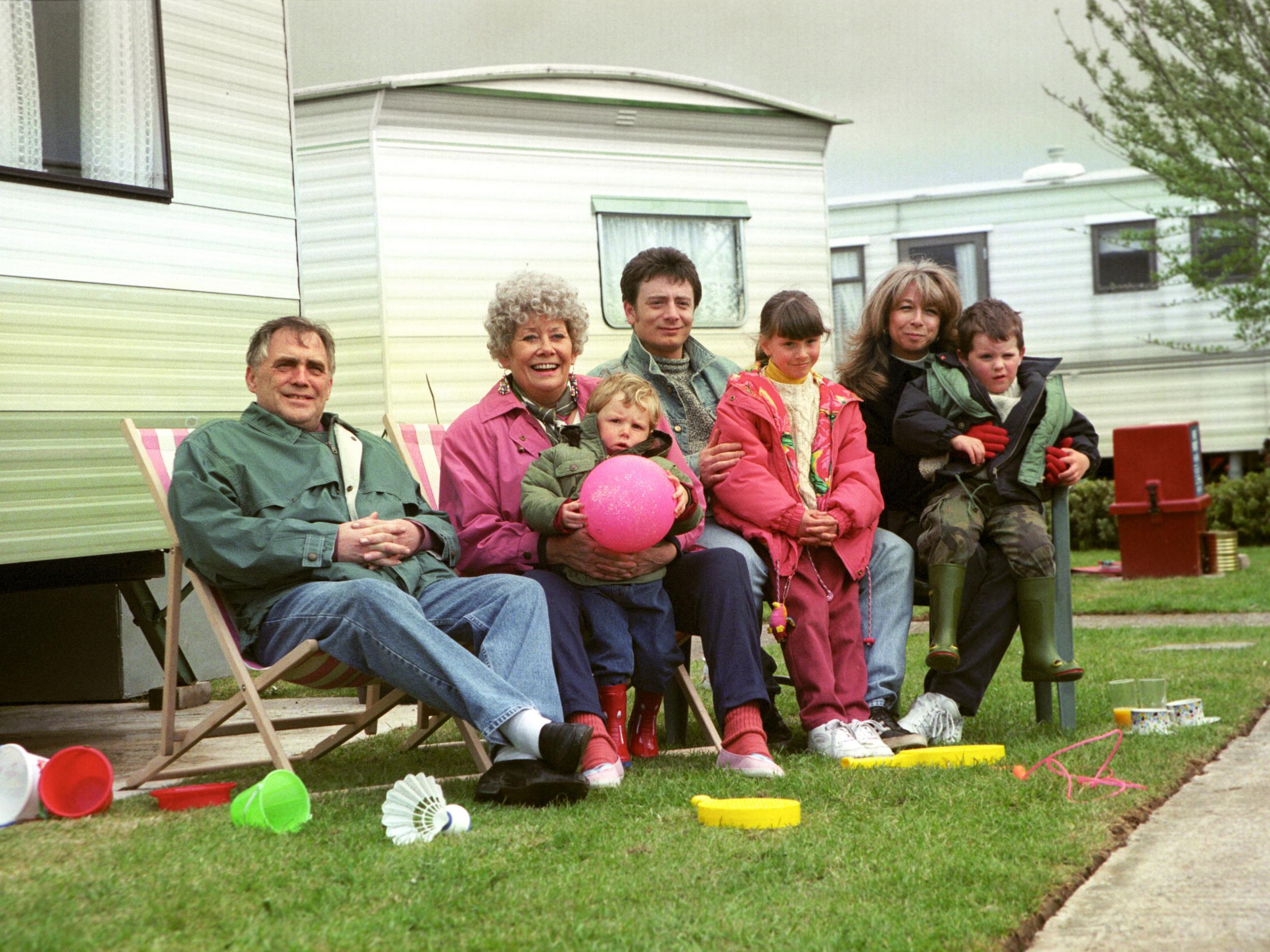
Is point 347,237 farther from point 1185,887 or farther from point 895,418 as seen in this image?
point 1185,887

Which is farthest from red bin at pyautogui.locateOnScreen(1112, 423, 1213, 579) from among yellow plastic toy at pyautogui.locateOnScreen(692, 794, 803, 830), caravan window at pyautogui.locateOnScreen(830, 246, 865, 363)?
yellow plastic toy at pyautogui.locateOnScreen(692, 794, 803, 830)

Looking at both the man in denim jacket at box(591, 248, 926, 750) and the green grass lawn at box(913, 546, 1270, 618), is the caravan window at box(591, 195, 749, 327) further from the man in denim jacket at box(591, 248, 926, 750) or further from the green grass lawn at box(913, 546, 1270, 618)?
the man in denim jacket at box(591, 248, 926, 750)

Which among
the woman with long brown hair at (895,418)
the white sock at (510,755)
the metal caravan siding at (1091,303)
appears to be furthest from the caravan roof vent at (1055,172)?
the white sock at (510,755)

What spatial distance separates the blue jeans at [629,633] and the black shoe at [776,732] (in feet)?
1.96

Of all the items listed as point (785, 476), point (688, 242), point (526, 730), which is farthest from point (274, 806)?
point (688, 242)

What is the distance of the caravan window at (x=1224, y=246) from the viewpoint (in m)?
11.6

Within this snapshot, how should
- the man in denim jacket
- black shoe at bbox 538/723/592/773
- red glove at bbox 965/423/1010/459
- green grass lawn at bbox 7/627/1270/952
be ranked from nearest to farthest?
1. green grass lawn at bbox 7/627/1270/952
2. black shoe at bbox 538/723/592/773
3. the man in denim jacket
4. red glove at bbox 965/423/1010/459

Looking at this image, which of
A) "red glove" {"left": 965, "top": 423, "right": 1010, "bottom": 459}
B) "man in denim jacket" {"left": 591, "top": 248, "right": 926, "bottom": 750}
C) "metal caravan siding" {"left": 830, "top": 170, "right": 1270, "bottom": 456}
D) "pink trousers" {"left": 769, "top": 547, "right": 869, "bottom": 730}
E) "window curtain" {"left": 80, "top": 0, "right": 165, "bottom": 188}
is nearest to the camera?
"pink trousers" {"left": 769, "top": 547, "right": 869, "bottom": 730}

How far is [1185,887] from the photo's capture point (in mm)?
2383

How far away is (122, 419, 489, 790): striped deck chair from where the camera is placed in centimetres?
317

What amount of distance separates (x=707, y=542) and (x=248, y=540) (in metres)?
1.27

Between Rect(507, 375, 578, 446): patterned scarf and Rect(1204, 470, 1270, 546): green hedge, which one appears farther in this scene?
Rect(1204, 470, 1270, 546): green hedge

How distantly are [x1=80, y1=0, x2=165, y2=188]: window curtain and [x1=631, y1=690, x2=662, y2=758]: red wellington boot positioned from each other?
2406 mm

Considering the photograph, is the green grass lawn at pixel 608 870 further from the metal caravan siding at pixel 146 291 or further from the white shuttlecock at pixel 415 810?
the metal caravan siding at pixel 146 291
